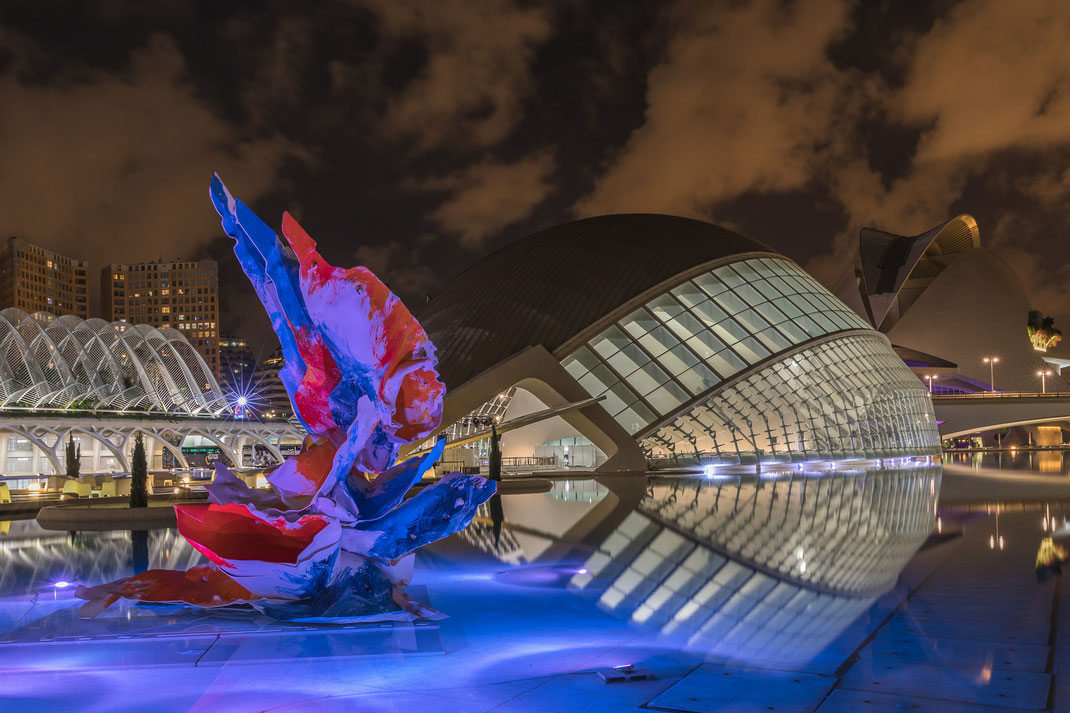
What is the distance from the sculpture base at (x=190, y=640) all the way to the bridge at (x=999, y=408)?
2691 inches

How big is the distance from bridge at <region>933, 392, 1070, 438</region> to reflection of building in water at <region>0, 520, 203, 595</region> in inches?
2528

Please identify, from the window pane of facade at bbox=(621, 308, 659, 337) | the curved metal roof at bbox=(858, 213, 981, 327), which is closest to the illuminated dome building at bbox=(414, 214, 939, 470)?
the window pane of facade at bbox=(621, 308, 659, 337)

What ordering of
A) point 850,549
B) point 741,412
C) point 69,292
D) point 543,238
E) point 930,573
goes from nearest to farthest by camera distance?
point 930,573 < point 850,549 < point 741,412 < point 543,238 < point 69,292

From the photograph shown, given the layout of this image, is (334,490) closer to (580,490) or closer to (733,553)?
(733,553)

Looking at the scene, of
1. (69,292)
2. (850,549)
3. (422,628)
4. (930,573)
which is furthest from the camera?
(69,292)

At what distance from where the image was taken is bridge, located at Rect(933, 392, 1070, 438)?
67938 millimetres

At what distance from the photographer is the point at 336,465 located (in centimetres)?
803

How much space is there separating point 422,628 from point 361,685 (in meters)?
1.77

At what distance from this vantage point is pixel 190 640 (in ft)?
24.0

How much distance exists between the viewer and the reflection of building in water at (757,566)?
24.6ft

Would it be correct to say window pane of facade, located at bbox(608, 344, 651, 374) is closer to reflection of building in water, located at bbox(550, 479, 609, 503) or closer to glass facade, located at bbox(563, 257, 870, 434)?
glass facade, located at bbox(563, 257, 870, 434)

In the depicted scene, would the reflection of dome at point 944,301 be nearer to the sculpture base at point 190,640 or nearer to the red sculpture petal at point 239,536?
the red sculpture petal at point 239,536

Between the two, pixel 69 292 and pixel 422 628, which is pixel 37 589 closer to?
pixel 422 628

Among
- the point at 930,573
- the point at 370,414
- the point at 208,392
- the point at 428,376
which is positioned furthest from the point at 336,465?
the point at 208,392
